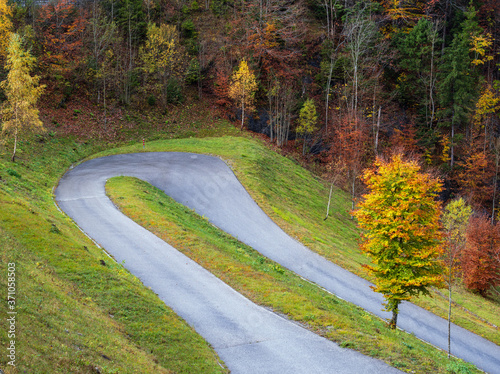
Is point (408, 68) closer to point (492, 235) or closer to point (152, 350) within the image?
point (492, 235)

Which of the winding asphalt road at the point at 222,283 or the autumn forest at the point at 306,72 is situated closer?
the winding asphalt road at the point at 222,283

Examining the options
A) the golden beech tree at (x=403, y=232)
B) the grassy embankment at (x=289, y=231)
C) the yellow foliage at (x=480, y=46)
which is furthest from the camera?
the yellow foliage at (x=480, y=46)

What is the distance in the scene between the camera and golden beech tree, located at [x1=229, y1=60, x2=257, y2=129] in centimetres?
5009

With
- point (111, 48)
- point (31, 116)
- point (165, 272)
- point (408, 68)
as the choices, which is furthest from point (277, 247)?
point (408, 68)

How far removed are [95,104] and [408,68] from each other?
46024 millimetres

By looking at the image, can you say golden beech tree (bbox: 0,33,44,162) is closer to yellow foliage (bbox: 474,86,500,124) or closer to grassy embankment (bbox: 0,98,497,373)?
grassy embankment (bbox: 0,98,497,373)

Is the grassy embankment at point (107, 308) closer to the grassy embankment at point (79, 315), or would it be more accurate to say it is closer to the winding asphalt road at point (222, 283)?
the grassy embankment at point (79, 315)

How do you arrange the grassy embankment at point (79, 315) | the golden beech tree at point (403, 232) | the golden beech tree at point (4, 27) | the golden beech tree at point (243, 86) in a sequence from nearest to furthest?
the grassy embankment at point (79, 315), the golden beech tree at point (403, 232), the golden beech tree at point (4, 27), the golden beech tree at point (243, 86)

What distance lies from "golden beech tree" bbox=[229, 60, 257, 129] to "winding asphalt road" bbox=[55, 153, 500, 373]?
649 inches

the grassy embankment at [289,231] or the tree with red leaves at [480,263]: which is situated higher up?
the grassy embankment at [289,231]

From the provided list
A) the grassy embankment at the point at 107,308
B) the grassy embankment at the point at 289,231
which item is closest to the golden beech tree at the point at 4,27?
the grassy embankment at the point at 289,231

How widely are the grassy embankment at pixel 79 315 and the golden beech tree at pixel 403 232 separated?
942 cm

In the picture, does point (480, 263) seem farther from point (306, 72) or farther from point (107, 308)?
point (306, 72)

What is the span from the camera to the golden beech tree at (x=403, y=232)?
641 inches
